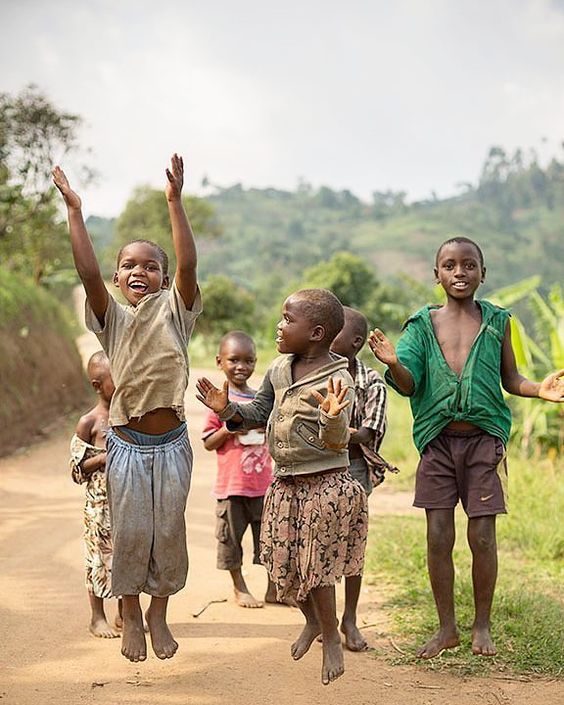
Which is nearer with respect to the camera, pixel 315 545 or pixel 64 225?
pixel 315 545

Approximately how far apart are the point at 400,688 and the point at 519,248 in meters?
46.0

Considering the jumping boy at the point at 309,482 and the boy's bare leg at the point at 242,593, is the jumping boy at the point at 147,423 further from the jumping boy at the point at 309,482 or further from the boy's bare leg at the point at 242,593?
the boy's bare leg at the point at 242,593

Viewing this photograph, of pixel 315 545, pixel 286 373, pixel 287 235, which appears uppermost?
pixel 287 235

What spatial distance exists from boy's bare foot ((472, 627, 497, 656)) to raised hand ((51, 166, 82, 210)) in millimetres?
2562

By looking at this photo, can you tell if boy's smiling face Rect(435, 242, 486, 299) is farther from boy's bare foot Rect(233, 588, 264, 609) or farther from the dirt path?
boy's bare foot Rect(233, 588, 264, 609)

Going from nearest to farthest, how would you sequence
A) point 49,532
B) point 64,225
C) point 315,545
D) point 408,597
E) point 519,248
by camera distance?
point 315,545 → point 408,597 → point 49,532 → point 64,225 → point 519,248

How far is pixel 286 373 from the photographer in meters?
3.82

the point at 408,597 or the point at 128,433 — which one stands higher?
the point at 128,433

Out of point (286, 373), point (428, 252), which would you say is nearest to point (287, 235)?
point (428, 252)

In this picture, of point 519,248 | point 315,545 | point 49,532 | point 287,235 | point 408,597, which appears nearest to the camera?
point 315,545

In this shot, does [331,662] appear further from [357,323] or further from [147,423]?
[357,323]

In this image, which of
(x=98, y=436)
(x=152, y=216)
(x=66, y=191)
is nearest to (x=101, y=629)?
(x=98, y=436)

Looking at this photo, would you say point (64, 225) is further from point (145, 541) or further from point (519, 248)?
point (519, 248)

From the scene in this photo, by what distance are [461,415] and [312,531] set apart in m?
0.91
